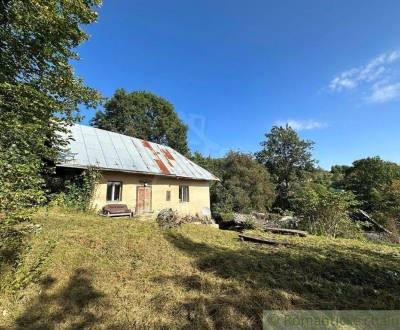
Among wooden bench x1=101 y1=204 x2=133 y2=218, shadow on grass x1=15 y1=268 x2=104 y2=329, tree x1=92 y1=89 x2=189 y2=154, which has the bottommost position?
shadow on grass x1=15 y1=268 x2=104 y2=329

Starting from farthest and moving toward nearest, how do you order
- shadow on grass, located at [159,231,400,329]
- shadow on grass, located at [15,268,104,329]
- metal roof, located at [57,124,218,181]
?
metal roof, located at [57,124,218,181] < shadow on grass, located at [159,231,400,329] < shadow on grass, located at [15,268,104,329]

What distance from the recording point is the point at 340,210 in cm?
1168

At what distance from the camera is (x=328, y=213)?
39.1 ft

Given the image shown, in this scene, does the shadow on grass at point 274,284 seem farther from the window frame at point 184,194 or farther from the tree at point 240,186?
the tree at point 240,186

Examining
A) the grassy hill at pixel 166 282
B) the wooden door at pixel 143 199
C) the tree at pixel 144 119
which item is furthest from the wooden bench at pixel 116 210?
the tree at pixel 144 119

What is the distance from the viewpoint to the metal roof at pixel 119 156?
41.0ft

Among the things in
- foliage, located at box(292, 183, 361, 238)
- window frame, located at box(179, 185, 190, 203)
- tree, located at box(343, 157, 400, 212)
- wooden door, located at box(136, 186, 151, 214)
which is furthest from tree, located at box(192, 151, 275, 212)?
tree, located at box(343, 157, 400, 212)

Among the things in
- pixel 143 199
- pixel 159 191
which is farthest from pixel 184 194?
pixel 143 199

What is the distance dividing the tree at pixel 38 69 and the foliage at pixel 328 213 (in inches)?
453

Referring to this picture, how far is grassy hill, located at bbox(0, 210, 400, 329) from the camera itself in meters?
3.43

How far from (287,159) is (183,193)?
24380mm

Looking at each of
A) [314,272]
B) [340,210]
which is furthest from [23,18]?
[340,210]

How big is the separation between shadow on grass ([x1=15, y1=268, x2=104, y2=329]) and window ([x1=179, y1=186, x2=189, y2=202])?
14.0m

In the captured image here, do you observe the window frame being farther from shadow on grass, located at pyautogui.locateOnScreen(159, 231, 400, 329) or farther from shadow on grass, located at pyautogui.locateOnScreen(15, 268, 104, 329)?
shadow on grass, located at pyautogui.locateOnScreen(15, 268, 104, 329)
